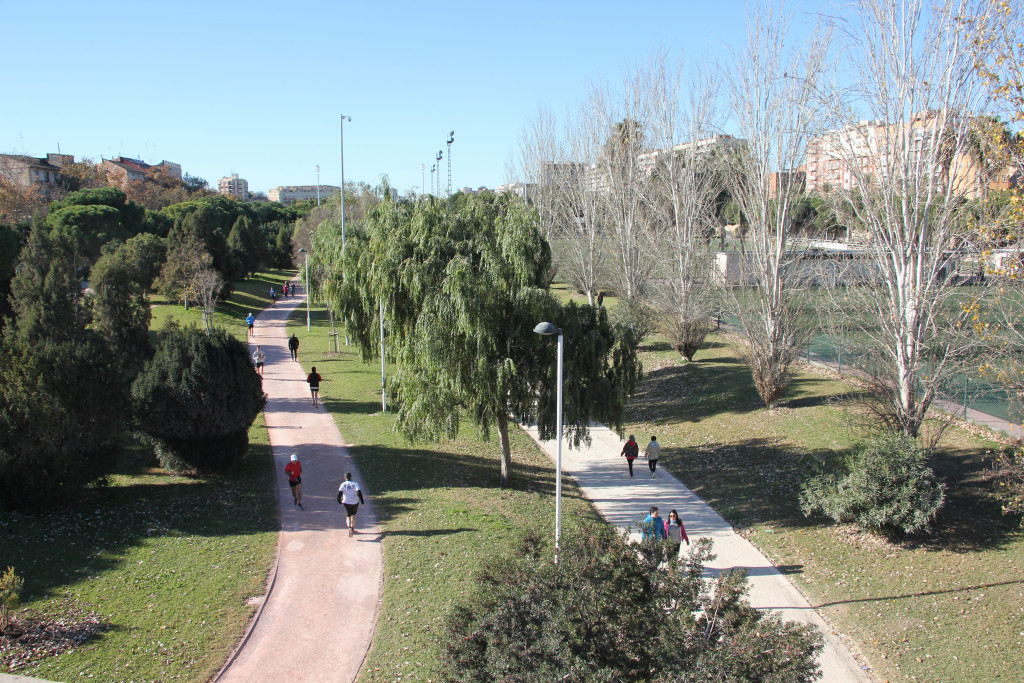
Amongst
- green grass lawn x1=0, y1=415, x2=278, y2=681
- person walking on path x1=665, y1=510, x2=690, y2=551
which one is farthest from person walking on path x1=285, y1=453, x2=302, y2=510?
person walking on path x1=665, y1=510, x2=690, y2=551

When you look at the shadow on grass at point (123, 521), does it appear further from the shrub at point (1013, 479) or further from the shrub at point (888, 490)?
the shrub at point (1013, 479)

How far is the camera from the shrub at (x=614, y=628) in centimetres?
604

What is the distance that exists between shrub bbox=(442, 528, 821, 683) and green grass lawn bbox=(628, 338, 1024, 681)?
436 cm

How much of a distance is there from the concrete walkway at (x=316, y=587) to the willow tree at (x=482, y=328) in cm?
256

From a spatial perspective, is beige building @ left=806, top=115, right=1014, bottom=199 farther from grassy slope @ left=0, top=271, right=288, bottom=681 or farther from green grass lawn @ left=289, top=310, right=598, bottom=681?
grassy slope @ left=0, top=271, right=288, bottom=681

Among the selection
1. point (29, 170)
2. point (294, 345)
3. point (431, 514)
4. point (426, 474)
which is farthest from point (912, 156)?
point (29, 170)

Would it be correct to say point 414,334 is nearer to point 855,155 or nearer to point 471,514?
point 471,514

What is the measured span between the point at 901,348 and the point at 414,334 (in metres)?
10.1

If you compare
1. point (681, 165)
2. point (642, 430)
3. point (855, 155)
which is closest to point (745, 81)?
Result: point (855, 155)

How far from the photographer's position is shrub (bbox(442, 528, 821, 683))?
604 cm

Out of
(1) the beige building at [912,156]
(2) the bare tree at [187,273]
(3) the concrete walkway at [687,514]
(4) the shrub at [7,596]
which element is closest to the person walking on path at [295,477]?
(4) the shrub at [7,596]

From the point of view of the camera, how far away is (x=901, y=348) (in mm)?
14156

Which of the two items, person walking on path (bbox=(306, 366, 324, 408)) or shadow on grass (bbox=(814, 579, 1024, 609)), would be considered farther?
person walking on path (bbox=(306, 366, 324, 408))

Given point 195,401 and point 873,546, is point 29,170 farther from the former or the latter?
point 873,546
